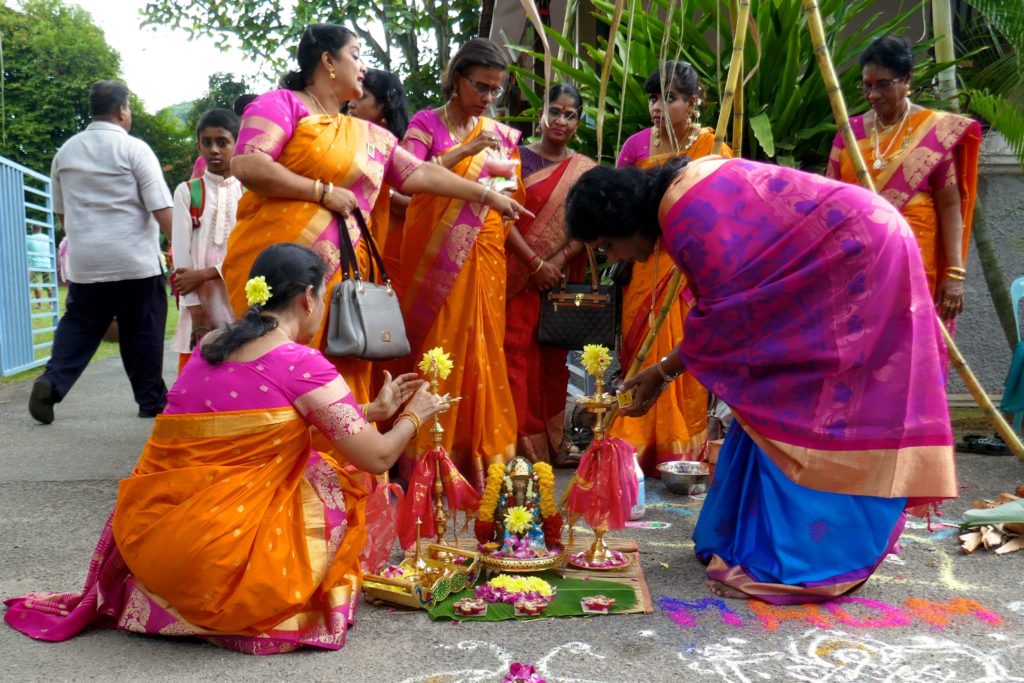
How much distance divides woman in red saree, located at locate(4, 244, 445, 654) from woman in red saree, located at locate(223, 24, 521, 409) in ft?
2.55

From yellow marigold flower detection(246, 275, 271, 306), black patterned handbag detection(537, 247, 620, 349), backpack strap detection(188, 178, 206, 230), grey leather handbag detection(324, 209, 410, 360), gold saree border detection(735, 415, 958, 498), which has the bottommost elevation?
gold saree border detection(735, 415, 958, 498)

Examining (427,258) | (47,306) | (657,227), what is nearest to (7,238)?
(47,306)

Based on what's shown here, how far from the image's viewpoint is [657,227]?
332cm

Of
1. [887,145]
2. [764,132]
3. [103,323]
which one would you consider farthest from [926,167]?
[103,323]

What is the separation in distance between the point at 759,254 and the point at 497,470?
1.17m

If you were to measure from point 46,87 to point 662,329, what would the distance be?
2869 cm

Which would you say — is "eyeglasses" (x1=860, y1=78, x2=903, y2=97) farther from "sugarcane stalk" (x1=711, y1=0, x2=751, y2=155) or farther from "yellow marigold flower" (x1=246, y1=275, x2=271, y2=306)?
"yellow marigold flower" (x1=246, y1=275, x2=271, y2=306)

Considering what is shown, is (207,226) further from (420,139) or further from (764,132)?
(764,132)

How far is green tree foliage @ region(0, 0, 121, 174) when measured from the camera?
2742 cm

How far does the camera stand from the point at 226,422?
9.46 ft

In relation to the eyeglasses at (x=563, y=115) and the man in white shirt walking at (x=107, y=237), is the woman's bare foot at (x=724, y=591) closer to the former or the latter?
the eyeglasses at (x=563, y=115)

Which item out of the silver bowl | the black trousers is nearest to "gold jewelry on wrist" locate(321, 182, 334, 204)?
the silver bowl

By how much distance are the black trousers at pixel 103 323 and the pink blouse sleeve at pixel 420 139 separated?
2685mm

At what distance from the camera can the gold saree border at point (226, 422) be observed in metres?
2.88
